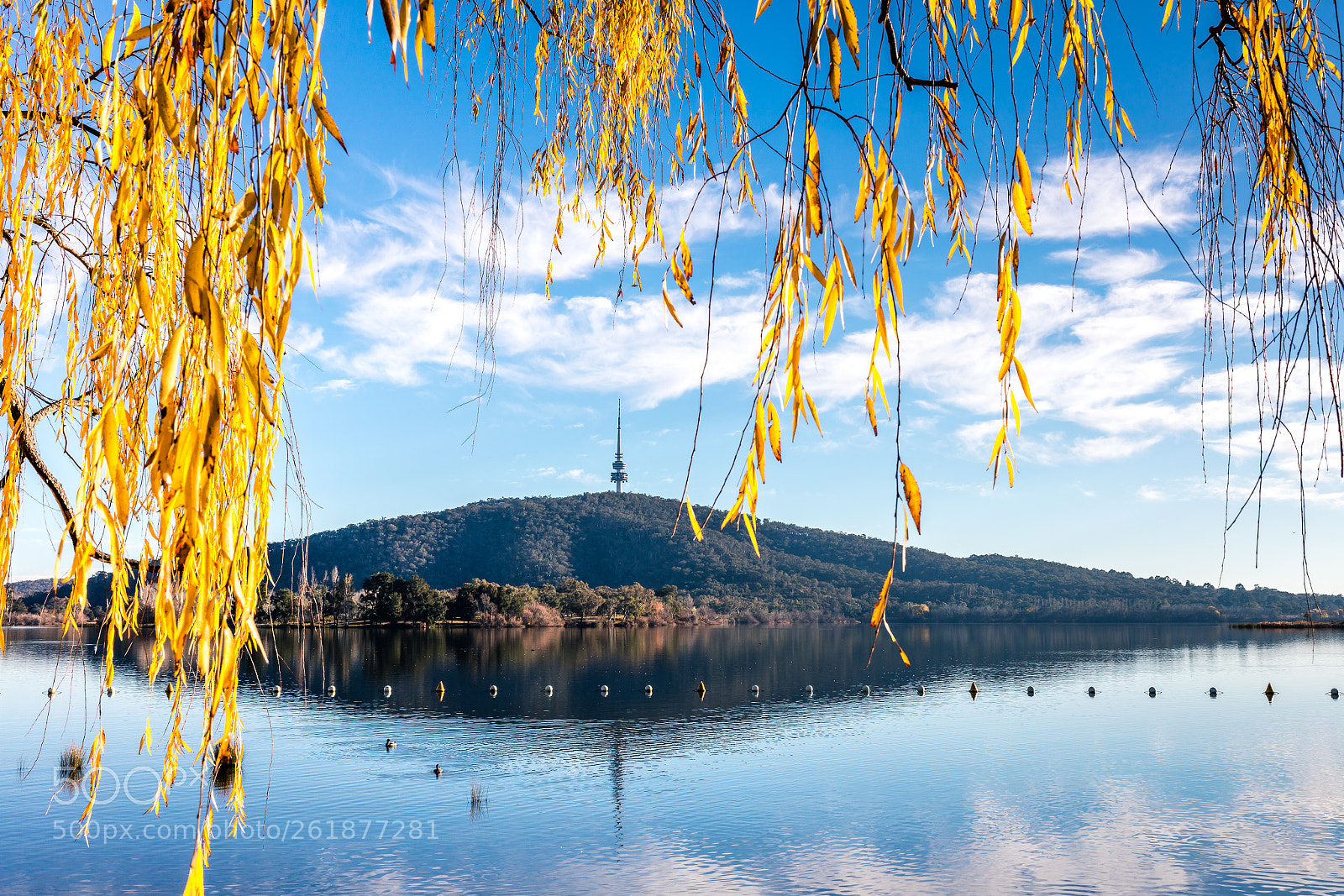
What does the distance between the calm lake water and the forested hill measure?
63168mm

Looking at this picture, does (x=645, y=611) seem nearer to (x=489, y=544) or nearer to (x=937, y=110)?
(x=489, y=544)

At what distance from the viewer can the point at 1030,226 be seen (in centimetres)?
152

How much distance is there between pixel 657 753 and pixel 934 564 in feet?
327

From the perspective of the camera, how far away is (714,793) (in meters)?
23.5

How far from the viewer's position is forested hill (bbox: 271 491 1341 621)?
357ft

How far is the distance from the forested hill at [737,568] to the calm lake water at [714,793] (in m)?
63.2

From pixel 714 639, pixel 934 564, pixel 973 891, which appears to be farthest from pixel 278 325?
pixel 934 564

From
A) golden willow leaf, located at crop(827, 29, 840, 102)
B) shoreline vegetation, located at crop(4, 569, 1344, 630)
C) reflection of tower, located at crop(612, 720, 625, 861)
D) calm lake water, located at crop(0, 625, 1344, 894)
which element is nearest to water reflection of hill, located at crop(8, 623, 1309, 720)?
calm lake water, located at crop(0, 625, 1344, 894)

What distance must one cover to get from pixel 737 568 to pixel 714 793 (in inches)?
3864

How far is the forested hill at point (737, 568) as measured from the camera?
10875 cm

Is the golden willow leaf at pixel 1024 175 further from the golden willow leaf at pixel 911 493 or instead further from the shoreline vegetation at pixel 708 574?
the shoreline vegetation at pixel 708 574

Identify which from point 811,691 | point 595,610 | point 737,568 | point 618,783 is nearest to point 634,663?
point 811,691

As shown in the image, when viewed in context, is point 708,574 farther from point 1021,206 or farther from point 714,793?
point 1021,206

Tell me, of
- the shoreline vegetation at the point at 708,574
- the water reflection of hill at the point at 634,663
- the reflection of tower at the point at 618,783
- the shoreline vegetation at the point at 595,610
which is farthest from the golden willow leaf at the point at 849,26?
the shoreline vegetation at the point at 708,574
